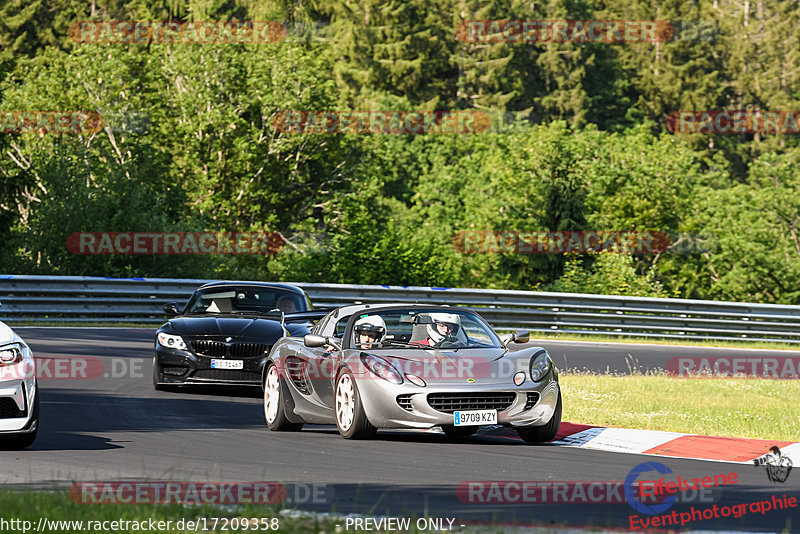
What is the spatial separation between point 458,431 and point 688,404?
16.1 feet

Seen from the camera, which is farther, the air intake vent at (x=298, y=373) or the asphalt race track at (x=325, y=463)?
the air intake vent at (x=298, y=373)

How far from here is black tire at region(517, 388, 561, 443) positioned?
11602 mm

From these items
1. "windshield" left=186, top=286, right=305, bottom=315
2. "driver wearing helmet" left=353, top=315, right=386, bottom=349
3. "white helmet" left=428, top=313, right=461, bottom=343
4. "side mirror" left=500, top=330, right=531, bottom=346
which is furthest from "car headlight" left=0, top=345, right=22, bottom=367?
"windshield" left=186, top=286, right=305, bottom=315

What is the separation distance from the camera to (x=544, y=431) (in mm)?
11609

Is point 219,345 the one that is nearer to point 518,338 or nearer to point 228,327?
point 228,327

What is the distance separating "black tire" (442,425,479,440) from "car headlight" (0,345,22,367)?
12.0ft

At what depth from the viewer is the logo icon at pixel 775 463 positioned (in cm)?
952

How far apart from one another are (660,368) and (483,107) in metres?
55.1

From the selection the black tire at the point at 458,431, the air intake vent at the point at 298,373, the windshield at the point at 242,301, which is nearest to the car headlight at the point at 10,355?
the air intake vent at the point at 298,373

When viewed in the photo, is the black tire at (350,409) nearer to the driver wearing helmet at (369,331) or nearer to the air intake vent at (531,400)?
the driver wearing helmet at (369,331)

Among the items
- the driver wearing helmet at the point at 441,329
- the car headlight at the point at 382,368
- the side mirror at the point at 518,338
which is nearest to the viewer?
the car headlight at the point at 382,368

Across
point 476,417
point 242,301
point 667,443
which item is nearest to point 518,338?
point 476,417

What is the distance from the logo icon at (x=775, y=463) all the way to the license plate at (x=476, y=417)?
2243 millimetres

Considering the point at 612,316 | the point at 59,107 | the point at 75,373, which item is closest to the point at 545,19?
the point at 59,107
